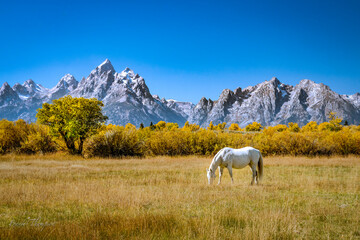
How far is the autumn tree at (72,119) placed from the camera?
938 inches

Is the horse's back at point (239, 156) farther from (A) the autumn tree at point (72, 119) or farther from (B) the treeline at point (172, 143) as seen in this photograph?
(A) the autumn tree at point (72, 119)

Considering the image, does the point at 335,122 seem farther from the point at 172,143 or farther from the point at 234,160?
the point at 234,160

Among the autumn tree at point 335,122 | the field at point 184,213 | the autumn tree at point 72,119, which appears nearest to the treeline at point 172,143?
the autumn tree at point 72,119

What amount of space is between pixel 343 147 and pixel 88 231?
28.5 metres

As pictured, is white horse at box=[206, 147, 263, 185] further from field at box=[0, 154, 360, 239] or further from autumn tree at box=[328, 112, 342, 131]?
autumn tree at box=[328, 112, 342, 131]

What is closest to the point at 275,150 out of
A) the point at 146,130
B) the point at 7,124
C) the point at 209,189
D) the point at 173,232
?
the point at 146,130

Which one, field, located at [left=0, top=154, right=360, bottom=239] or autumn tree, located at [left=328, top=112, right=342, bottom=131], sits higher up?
autumn tree, located at [left=328, top=112, right=342, bottom=131]

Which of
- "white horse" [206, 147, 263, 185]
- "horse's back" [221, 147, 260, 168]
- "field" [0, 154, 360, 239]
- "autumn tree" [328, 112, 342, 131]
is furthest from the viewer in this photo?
"autumn tree" [328, 112, 342, 131]

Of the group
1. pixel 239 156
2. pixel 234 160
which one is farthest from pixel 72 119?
pixel 239 156

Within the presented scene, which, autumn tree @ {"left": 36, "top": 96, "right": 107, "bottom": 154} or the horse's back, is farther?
autumn tree @ {"left": 36, "top": 96, "right": 107, "bottom": 154}

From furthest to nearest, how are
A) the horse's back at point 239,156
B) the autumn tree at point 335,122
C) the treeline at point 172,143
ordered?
1. the autumn tree at point 335,122
2. the treeline at point 172,143
3. the horse's back at point 239,156

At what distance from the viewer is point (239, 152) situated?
11.4 meters

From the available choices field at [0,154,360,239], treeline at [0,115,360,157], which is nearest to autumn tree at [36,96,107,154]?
treeline at [0,115,360,157]

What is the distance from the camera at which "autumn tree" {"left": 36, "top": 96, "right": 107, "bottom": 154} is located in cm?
2381
